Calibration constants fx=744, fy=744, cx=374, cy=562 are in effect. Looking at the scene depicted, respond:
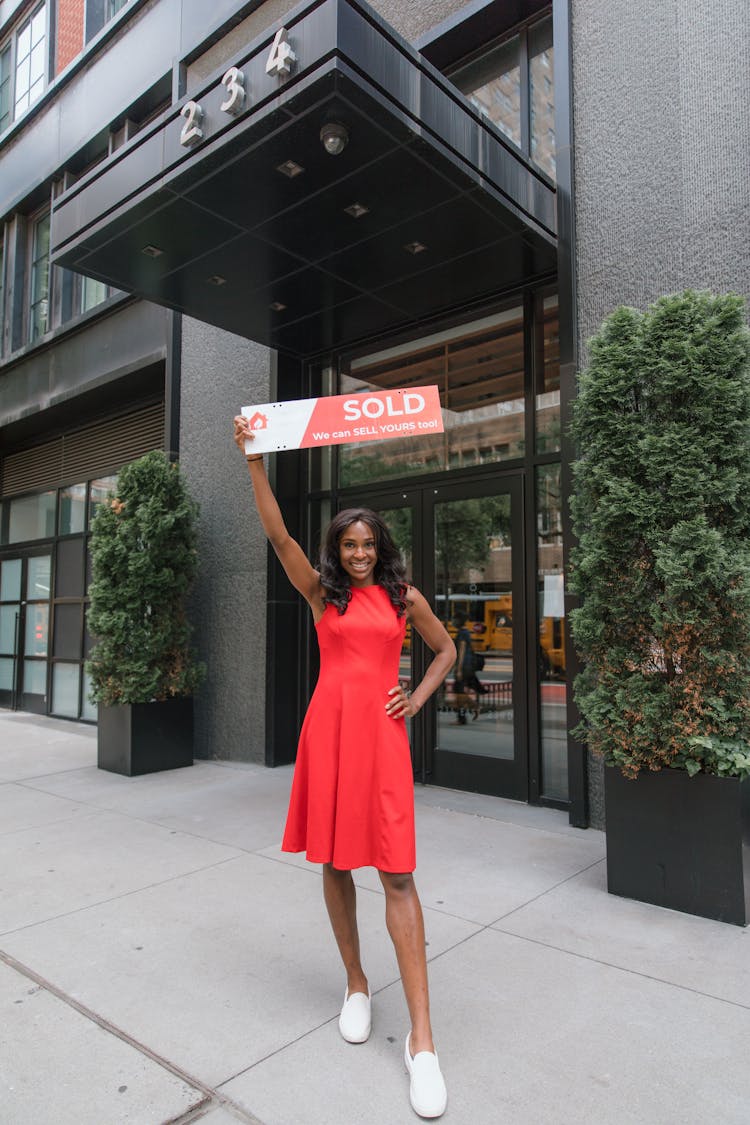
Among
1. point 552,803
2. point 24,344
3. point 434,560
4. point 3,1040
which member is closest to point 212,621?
point 434,560

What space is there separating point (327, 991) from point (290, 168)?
4.53m

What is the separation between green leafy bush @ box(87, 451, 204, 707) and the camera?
7086 millimetres

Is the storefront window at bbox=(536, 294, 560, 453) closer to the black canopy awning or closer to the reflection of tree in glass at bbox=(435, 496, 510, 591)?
the black canopy awning

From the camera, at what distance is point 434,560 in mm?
6629

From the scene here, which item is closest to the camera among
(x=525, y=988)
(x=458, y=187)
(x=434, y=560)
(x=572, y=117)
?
(x=525, y=988)

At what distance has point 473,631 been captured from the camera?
249 inches

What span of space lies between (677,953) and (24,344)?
40.7 feet

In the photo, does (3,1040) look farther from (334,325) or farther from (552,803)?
(334,325)

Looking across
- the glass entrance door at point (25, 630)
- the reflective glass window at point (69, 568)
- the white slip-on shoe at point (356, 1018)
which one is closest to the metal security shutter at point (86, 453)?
the reflective glass window at point (69, 568)

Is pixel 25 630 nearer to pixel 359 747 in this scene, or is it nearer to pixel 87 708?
pixel 87 708

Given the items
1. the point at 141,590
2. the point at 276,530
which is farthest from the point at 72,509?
the point at 276,530

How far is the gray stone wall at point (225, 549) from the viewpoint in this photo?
25.0ft

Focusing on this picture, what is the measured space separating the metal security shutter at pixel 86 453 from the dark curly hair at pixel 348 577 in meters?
7.41

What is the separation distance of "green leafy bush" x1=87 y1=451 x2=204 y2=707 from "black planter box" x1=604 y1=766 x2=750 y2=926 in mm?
4676
